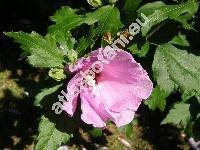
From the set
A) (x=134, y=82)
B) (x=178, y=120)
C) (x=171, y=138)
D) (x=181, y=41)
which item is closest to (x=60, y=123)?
(x=134, y=82)

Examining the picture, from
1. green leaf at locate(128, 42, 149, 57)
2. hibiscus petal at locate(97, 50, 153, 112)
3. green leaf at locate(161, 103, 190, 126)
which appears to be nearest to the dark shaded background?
green leaf at locate(161, 103, 190, 126)

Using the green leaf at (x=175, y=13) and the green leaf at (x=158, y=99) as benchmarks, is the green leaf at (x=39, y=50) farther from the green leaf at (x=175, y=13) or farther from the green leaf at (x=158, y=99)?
the green leaf at (x=158, y=99)

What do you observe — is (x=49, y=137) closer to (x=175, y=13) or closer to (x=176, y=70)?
(x=176, y=70)

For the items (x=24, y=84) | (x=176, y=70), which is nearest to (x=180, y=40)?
(x=176, y=70)

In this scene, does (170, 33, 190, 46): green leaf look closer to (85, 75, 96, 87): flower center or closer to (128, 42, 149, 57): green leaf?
(128, 42, 149, 57): green leaf

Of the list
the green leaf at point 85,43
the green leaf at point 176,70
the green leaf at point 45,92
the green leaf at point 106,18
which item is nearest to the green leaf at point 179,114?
the green leaf at point 176,70
